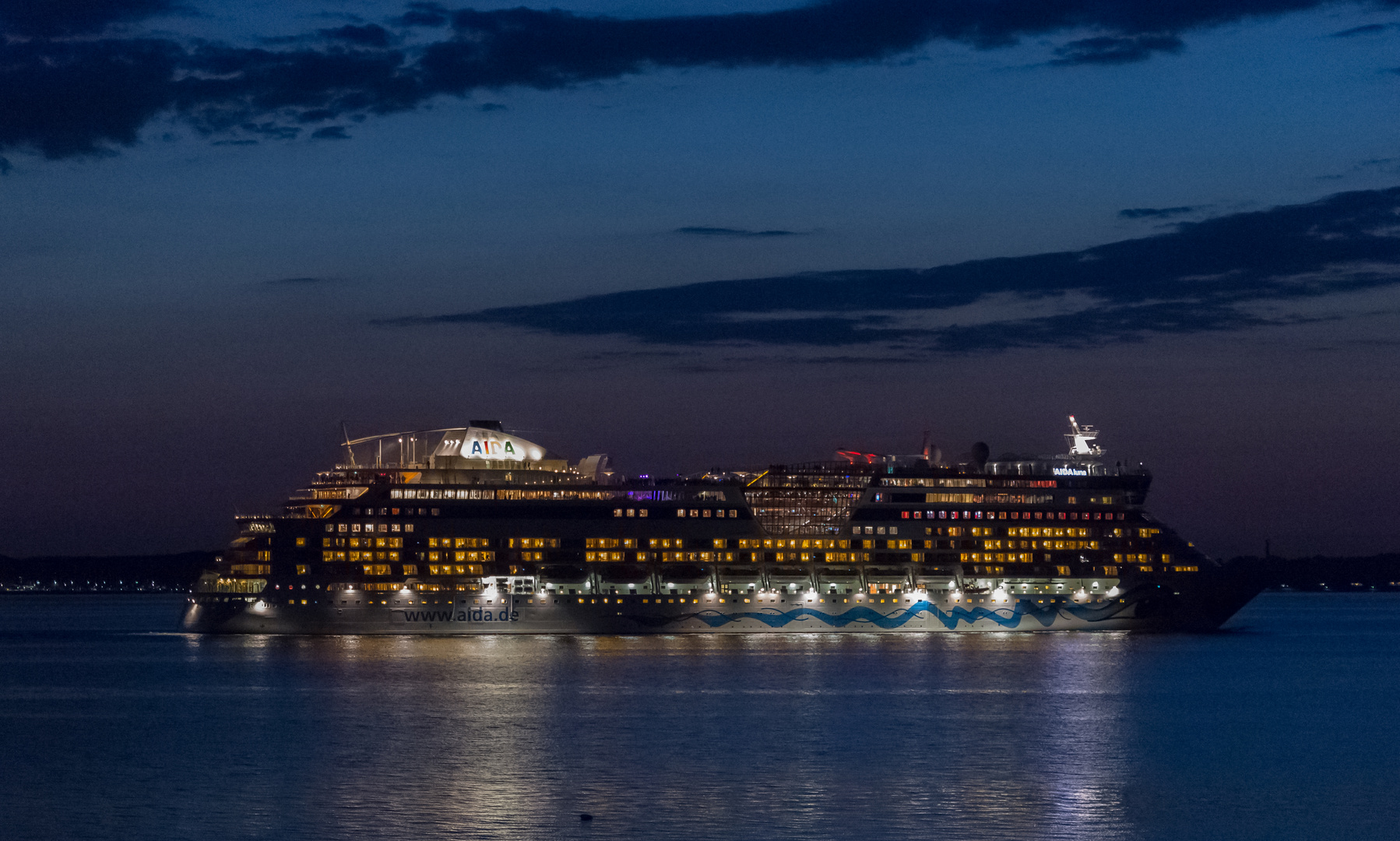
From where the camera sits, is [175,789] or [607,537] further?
[607,537]

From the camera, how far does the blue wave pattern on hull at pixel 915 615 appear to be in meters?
101

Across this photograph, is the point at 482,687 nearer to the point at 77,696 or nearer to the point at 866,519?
the point at 77,696

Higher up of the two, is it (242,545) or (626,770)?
(242,545)

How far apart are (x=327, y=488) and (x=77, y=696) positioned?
26.2m

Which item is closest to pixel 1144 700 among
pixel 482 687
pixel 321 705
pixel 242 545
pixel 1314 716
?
pixel 1314 716

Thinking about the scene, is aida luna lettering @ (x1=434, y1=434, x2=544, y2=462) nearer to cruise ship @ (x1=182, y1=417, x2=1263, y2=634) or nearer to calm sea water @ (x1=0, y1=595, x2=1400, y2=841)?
cruise ship @ (x1=182, y1=417, x2=1263, y2=634)

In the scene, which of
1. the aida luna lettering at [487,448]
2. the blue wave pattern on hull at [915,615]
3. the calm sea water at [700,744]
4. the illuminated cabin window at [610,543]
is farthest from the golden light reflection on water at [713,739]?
the aida luna lettering at [487,448]

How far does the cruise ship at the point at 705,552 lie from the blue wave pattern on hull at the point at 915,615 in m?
0.10

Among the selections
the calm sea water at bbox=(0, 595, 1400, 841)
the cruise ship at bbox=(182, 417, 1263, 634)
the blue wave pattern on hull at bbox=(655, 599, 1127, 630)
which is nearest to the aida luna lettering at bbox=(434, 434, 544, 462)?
the cruise ship at bbox=(182, 417, 1263, 634)

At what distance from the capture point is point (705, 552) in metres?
101

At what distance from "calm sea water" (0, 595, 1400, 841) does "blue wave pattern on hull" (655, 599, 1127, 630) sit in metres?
2.99

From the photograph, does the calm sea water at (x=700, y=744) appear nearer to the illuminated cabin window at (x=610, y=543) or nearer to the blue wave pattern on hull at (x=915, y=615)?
the blue wave pattern on hull at (x=915, y=615)

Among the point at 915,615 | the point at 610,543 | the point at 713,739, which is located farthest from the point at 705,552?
the point at 713,739

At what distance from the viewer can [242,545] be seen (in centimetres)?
9906
